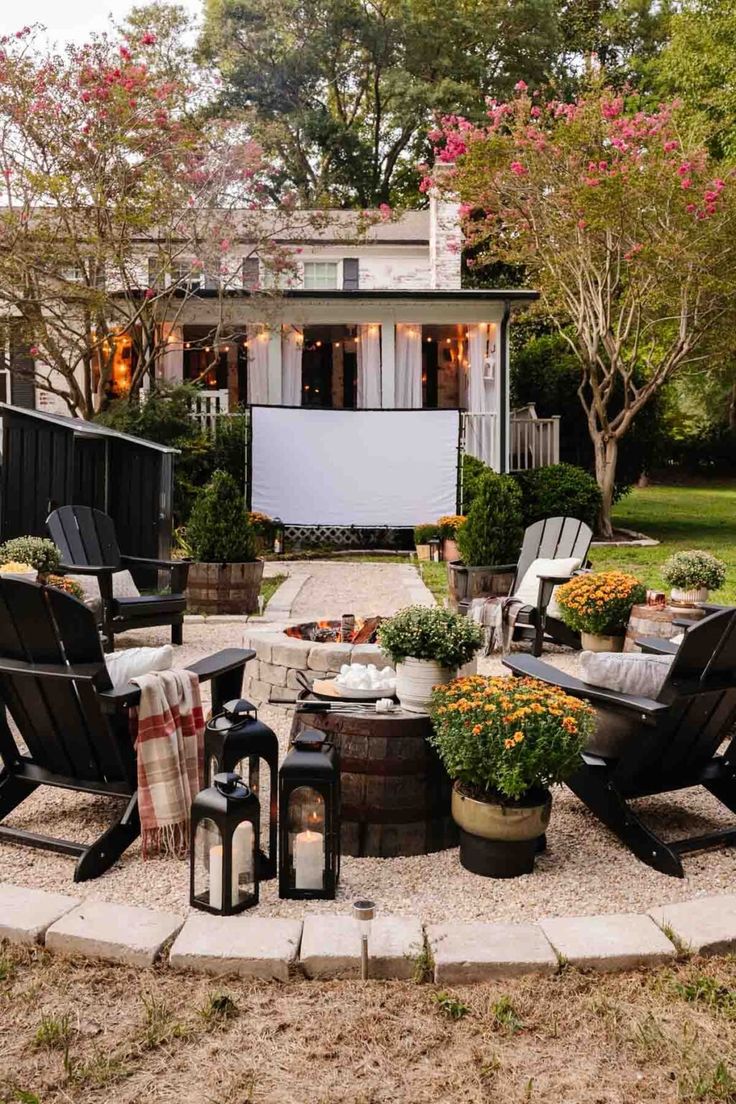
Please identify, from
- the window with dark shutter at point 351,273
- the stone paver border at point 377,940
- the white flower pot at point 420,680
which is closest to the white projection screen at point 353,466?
the window with dark shutter at point 351,273

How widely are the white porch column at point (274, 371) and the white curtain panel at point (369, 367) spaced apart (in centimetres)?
135

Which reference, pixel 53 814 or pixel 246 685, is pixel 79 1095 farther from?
pixel 246 685

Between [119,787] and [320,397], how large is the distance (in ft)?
50.2

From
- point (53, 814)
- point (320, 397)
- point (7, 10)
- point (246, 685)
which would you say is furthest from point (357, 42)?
point (53, 814)

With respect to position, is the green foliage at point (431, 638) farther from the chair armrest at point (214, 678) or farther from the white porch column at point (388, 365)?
the white porch column at point (388, 365)

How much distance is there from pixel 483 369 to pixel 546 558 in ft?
28.7

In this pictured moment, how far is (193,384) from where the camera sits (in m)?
14.6

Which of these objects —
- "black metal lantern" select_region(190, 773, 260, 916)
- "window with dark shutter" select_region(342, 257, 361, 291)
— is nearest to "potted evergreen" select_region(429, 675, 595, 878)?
"black metal lantern" select_region(190, 773, 260, 916)

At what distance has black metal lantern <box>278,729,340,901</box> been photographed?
A: 316 centimetres

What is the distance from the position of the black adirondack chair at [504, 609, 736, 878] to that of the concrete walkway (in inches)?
180

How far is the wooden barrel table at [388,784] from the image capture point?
3.55m

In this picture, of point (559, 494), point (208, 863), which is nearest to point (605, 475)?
point (559, 494)

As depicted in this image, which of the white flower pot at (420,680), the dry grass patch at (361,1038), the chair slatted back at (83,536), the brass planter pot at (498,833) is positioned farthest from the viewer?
the chair slatted back at (83,536)

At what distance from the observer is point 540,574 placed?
7453 mm
